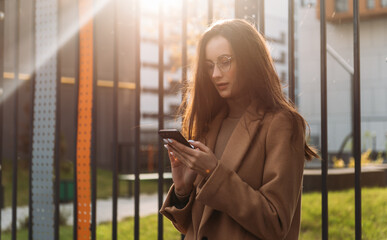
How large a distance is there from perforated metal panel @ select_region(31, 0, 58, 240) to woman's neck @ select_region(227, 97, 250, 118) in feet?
5.00

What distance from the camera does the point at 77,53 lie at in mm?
2811

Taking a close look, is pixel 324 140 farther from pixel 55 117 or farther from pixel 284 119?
pixel 55 117

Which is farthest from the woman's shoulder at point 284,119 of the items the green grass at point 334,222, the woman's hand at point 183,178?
the green grass at point 334,222

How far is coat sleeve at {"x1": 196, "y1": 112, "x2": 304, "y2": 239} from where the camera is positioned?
1.45m

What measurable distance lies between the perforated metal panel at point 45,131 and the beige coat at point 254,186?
151 cm

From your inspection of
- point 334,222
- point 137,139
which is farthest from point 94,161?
point 334,222

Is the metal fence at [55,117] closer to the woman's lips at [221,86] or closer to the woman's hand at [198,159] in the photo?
the woman's lips at [221,86]

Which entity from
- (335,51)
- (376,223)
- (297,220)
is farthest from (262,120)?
(376,223)

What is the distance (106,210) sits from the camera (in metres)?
6.75

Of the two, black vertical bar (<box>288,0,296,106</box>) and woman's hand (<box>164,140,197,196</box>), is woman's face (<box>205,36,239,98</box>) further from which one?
black vertical bar (<box>288,0,296,106</box>)

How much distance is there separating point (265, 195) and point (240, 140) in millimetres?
235

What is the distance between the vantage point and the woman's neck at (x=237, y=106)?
1743 millimetres

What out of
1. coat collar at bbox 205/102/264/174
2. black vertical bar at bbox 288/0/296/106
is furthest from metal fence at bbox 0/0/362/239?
coat collar at bbox 205/102/264/174

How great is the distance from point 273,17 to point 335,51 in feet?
1.54
